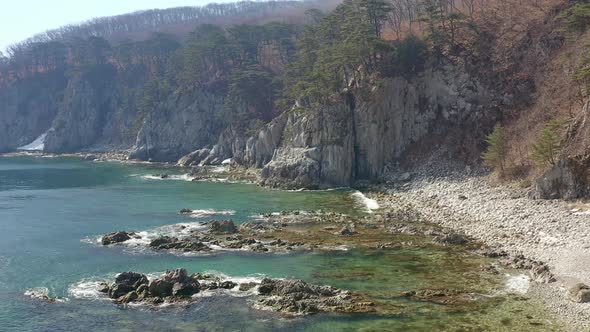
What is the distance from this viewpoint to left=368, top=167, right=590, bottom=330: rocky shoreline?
31516mm

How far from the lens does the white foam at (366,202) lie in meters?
60.8

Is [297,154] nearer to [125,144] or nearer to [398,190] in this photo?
[398,190]

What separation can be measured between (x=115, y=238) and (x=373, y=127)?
45852mm

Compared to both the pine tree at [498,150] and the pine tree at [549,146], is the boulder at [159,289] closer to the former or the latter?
the pine tree at [549,146]

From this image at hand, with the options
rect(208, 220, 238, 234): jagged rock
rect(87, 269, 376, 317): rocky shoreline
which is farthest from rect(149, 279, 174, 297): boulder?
rect(208, 220, 238, 234): jagged rock

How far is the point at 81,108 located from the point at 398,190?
13867cm

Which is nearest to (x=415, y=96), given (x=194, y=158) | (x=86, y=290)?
(x=194, y=158)

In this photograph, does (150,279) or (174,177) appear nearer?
(150,279)

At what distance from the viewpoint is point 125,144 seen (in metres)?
160

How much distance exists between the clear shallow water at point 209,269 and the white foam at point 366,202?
109cm

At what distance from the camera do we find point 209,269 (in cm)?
3922

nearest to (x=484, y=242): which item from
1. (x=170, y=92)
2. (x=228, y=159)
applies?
(x=228, y=159)

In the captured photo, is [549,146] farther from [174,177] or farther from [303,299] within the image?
[174,177]

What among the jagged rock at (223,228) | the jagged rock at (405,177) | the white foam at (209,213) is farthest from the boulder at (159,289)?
the jagged rock at (405,177)
